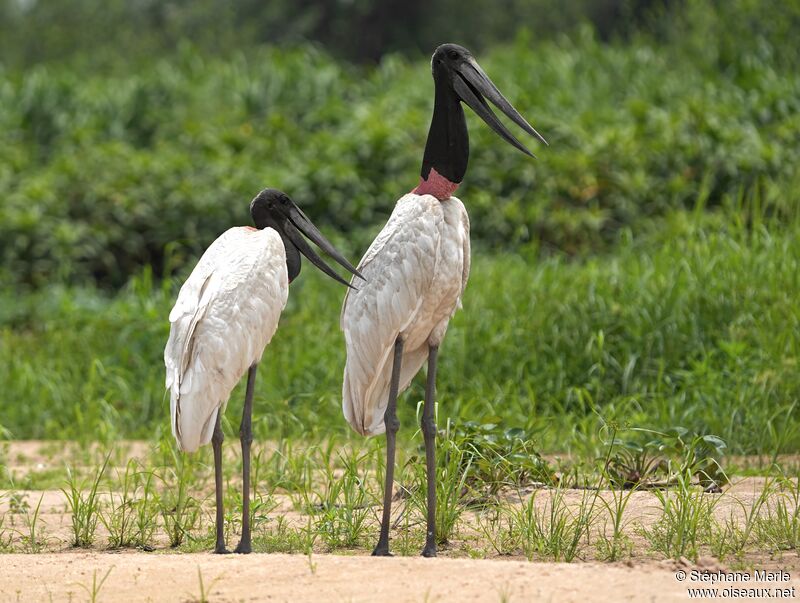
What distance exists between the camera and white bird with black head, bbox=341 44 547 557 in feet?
14.0

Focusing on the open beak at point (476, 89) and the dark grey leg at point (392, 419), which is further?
the open beak at point (476, 89)

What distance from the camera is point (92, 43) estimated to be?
21156 mm

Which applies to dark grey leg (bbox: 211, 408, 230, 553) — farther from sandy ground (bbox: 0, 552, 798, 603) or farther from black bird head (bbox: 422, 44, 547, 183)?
black bird head (bbox: 422, 44, 547, 183)

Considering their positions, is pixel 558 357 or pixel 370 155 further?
pixel 370 155

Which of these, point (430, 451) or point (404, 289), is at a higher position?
point (404, 289)

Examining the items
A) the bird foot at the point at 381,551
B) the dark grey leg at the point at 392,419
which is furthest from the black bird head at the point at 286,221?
the bird foot at the point at 381,551

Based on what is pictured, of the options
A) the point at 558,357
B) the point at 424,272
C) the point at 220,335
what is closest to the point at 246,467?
the point at 220,335

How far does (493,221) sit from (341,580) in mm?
5772

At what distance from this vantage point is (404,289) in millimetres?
4262

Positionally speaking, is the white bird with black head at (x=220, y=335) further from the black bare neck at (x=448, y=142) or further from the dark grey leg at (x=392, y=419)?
the black bare neck at (x=448, y=142)

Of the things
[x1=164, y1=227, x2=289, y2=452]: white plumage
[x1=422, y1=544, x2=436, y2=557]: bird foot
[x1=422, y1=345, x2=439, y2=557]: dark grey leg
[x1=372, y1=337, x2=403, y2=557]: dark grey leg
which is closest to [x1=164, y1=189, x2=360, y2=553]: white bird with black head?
[x1=164, y1=227, x2=289, y2=452]: white plumage

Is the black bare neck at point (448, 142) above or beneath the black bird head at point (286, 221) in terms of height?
above

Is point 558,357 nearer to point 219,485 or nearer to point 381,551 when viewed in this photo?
point 381,551

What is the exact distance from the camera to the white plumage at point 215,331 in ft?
13.5
